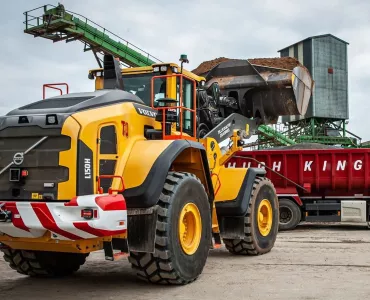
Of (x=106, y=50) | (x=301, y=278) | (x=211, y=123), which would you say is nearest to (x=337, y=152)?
(x=211, y=123)

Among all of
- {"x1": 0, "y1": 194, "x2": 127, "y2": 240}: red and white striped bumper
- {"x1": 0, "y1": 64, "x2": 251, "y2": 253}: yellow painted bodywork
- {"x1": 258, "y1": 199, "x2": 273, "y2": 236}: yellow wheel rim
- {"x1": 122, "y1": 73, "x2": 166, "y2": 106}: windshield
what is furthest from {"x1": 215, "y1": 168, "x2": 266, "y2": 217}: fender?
{"x1": 0, "y1": 194, "x2": 127, "y2": 240}: red and white striped bumper

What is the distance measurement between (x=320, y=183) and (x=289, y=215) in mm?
1244

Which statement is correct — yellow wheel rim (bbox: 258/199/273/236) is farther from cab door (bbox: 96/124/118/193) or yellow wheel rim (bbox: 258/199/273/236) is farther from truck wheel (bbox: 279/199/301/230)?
truck wheel (bbox: 279/199/301/230)

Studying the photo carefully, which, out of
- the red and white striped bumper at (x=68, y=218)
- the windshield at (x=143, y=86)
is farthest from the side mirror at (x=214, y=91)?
the red and white striped bumper at (x=68, y=218)

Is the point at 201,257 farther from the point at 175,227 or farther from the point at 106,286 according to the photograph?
the point at 106,286

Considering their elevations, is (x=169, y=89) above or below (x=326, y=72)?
below

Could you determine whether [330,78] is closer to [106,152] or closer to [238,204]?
[238,204]

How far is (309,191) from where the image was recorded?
1502cm

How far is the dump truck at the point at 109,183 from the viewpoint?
577cm

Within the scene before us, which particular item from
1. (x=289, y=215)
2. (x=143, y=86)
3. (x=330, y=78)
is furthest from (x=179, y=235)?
(x=330, y=78)

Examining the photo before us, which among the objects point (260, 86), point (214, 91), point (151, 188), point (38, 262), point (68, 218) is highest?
point (260, 86)

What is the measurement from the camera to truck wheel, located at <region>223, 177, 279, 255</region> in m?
9.19

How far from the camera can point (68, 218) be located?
564 cm

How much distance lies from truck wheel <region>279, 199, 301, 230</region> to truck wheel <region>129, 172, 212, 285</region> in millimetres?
8160
